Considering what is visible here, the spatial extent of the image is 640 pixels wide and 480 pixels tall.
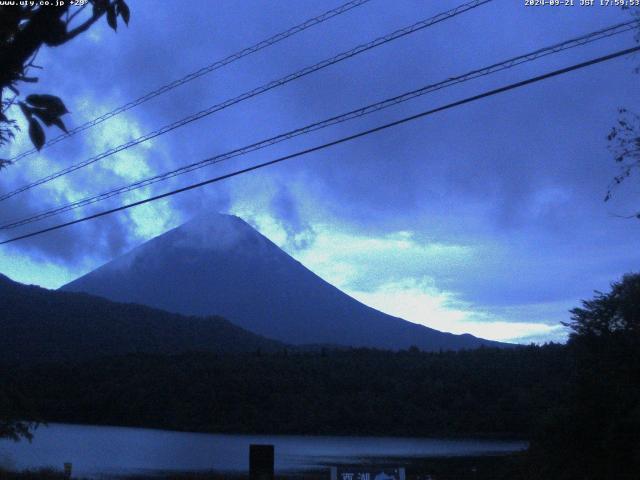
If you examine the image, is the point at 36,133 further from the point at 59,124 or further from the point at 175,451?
the point at 175,451

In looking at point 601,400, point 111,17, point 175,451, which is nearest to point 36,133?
point 111,17

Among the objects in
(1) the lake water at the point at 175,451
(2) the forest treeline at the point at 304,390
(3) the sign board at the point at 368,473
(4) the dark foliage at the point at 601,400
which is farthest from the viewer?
(2) the forest treeline at the point at 304,390

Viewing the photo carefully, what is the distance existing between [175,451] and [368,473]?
50.5 metres

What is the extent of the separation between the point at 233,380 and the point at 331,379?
1224cm

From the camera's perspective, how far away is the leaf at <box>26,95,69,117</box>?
13.1 ft

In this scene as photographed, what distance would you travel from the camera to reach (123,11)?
13.9 feet

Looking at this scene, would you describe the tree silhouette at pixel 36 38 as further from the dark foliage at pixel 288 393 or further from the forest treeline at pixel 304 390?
the dark foliage at pixel 288 393

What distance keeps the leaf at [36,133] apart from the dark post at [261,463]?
7386 millimetres

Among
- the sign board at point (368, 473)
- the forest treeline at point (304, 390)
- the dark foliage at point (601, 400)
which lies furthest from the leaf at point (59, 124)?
the forest treeline at point (304, 390)

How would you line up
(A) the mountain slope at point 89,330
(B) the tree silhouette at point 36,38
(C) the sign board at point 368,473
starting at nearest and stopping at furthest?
(B) the tree silhouette at point 36,38 < (C) the sign board at point 368,473 < (A) the mountain slope at point 89,330

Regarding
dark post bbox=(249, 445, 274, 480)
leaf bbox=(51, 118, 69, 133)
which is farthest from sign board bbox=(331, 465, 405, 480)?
leaf bbox=(51, 118, 69, 133)

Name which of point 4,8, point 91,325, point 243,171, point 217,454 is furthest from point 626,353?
point 91,325

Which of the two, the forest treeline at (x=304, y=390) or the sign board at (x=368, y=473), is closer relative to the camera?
the sign board at (x=368, y=473)

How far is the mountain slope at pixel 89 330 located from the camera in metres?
102
